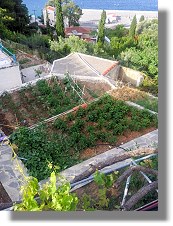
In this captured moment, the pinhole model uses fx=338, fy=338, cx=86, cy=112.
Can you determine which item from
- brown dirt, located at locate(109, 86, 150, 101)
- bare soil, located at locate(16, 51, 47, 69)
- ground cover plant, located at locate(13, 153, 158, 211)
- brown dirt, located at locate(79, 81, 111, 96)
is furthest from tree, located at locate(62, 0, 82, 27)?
ground cover plant, located at locate(13, 153, 158, 211)

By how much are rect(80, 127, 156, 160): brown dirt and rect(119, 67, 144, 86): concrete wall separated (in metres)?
2.48

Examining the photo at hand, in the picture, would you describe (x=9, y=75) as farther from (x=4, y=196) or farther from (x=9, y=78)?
(x=4, y=196)

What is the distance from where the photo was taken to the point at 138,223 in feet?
4.39

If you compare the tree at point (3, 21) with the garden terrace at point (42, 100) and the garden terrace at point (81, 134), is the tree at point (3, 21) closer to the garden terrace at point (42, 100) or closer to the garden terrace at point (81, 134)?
the garden terrace at point (42, 100)

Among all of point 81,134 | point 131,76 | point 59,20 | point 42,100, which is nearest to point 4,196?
point 81,134

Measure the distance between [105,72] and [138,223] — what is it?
5643mm

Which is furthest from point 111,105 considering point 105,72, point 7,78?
point 7,78

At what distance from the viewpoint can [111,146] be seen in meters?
4.43

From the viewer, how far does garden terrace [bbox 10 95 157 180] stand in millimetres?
3840

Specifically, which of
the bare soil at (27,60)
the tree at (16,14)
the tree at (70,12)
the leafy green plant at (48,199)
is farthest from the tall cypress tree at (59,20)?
the leafy green plant at (48,199)

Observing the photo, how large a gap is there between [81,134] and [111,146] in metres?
0.45

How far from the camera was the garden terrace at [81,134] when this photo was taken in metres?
3.84

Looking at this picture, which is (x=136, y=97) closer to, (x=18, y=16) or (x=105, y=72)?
(x=105, y=72)

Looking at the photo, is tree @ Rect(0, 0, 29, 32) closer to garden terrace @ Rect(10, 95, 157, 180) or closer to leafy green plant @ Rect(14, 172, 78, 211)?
garden terrace @ Rect(10, 95, 157, 180)
